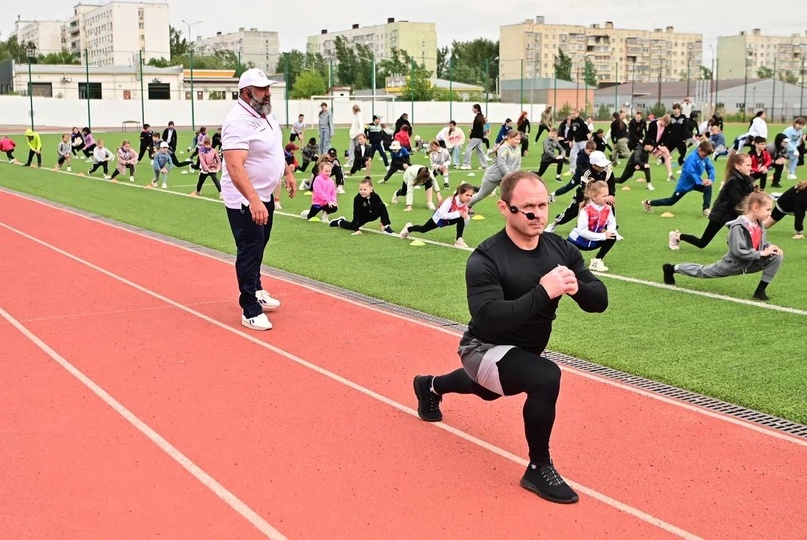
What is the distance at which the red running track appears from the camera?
4574 mm

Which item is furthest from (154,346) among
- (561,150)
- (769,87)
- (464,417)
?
(769,87)

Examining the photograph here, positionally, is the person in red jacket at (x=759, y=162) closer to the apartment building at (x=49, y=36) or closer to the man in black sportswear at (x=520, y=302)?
the man in black sportswear at (x=520, y=302)

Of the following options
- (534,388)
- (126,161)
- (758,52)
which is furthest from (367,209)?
(758,52)

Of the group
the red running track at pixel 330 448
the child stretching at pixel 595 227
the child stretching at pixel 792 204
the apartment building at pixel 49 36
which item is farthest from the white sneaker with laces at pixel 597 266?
the apartment building at pixel 49 36

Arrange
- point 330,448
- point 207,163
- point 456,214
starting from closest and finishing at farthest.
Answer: point 330,448 → point 456,214 → point 207,163

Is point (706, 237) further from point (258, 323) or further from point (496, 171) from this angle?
point (258, 323)

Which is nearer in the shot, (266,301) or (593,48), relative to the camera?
(266,301)

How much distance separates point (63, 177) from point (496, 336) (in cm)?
2613

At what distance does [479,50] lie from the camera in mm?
159750

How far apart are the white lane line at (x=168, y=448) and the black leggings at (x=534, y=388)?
137 centimetres

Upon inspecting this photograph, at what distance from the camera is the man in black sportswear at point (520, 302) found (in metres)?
4.64

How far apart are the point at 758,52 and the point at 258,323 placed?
659 ft

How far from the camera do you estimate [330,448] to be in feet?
18.2

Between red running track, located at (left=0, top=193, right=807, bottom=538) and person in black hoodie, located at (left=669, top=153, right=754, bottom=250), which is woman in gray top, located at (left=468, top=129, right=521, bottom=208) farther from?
red running track, located at (left=0, top=193, right=807, bottom=538)
